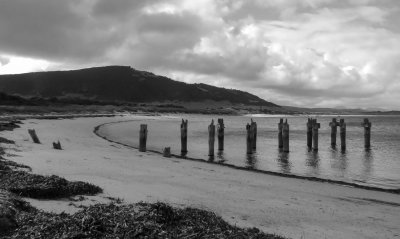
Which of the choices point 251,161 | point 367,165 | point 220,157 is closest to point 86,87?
point 220,157

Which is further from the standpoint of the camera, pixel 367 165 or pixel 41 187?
pixel 367 165

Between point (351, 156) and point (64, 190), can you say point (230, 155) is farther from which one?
point (64, 190)

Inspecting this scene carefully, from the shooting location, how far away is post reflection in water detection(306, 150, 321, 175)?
72.0 feet

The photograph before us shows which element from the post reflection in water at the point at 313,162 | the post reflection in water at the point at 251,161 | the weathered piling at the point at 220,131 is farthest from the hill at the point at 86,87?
the post reflection in water at the point at 251,161

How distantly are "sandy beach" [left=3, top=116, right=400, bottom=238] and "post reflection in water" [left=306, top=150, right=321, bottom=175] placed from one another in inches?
222

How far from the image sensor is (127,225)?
20.4 ft

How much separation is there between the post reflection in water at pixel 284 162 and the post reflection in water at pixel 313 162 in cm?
116

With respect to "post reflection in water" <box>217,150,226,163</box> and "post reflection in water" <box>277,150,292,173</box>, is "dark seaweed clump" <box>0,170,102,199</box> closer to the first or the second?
"post reflection in water" <box>277,150,292,173</box>

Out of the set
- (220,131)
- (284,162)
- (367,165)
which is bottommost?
(367,165)

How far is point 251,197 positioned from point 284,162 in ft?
47.1

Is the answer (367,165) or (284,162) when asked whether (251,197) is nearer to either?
(284,162)

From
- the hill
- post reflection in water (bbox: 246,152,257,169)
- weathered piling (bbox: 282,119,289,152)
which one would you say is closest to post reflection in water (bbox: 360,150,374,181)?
weathered piling (bbox: 282,119,289,152)

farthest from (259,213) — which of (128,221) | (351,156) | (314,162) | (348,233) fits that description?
(351,156)

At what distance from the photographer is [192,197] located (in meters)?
10.5
